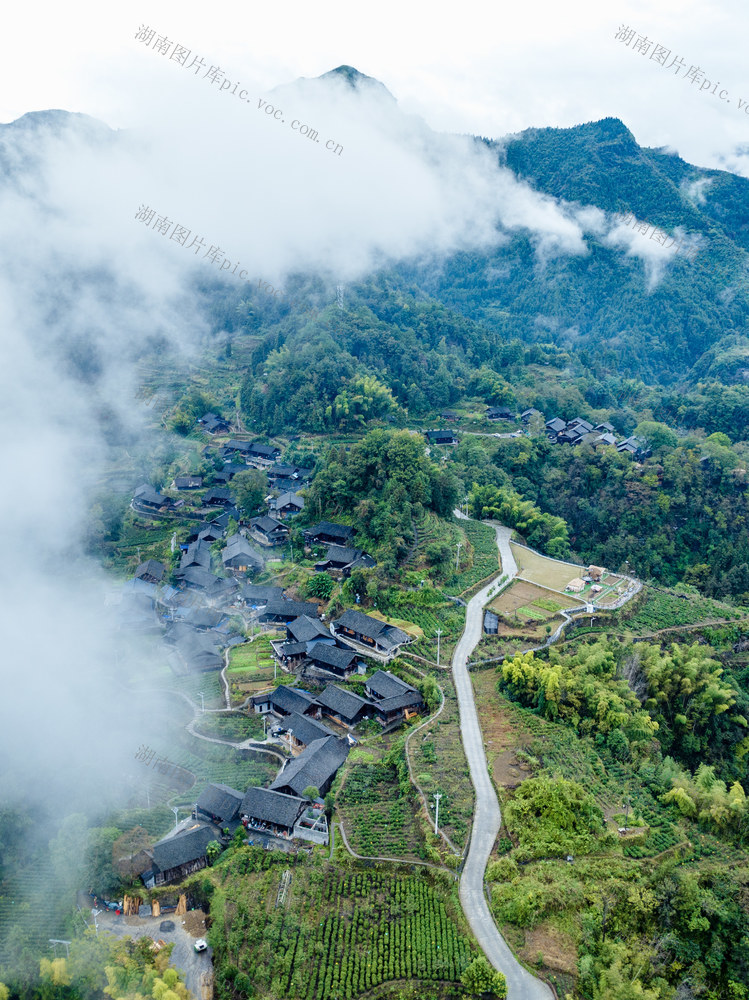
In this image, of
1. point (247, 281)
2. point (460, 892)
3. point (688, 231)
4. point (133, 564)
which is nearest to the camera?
point (460, 892)

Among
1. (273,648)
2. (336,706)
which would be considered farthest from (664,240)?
(336,706)

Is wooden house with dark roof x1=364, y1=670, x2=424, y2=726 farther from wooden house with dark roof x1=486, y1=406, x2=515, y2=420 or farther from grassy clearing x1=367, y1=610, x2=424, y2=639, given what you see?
wooden house with dark roof x1=486, y1=406, x2=515, y2=420

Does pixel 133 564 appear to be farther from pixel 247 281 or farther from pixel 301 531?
pixel 247 281

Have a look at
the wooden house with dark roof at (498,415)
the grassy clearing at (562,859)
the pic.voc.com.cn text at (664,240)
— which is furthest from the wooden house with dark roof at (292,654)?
the pic.voc.com.cn text at (664,240)

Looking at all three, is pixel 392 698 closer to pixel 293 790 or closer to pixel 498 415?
pixel 293 790

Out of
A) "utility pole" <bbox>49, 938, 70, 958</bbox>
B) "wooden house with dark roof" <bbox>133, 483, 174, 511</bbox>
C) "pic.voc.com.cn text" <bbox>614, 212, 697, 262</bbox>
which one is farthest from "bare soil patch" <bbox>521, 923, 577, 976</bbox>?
"pic.voc.com.cn text" <bbox>614, 212, 697, 262</bbox>

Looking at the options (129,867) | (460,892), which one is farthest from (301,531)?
(460,892)
